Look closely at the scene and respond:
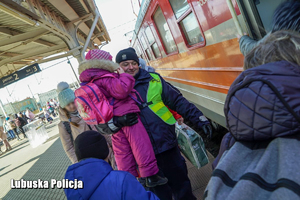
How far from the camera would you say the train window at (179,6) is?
9.76 ft

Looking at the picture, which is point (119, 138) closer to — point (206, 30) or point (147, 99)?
point (147, 99)

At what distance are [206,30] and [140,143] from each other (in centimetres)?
183

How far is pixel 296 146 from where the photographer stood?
0.59m

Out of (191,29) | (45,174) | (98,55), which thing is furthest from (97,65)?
(45,174)

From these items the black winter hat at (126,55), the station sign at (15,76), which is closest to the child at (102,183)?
the black winter hat at (126,55)

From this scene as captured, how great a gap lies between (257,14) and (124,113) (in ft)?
4.95

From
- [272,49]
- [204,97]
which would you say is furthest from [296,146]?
[204,97]

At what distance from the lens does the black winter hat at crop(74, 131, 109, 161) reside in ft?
4.64

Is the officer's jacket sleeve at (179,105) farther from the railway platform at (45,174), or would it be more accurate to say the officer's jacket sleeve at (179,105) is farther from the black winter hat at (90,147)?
the railway platform at (45,174)

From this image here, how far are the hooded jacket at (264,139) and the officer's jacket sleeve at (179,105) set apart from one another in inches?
49.1

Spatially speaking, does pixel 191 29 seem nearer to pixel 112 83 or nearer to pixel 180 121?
pixel 180 121

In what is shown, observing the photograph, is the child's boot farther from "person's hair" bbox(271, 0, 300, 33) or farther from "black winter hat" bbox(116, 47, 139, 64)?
"person's hair" bbox(271, 0, 300, 33)

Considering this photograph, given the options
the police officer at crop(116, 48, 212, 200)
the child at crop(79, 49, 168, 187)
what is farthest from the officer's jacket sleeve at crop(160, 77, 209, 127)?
the child at crop(79, 49, 168, 187)

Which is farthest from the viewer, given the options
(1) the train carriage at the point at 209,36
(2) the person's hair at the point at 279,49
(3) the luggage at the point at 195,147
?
(3) the luggage at the point at 195,147
